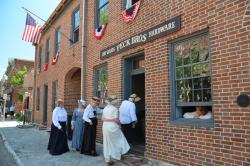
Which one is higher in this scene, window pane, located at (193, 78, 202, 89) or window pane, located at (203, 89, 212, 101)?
window pane, located at (193, 78, 202, 89)

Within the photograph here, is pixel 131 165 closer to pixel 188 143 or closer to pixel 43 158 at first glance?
pixel 188 143

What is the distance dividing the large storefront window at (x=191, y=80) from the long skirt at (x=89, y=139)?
3.13 meters

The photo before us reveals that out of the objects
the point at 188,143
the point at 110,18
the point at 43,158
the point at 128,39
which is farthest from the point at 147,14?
the point at 43,158

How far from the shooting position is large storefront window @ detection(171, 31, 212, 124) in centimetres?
601

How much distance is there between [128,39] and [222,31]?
11.7ft

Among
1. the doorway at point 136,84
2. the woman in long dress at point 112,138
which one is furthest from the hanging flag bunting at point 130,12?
the woman in long dress at point 112,138

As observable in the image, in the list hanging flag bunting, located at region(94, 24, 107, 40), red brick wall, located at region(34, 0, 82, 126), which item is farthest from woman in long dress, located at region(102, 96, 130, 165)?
red brick wall, located at region(34, 0, 82, 126)

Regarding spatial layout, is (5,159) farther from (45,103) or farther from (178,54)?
(45,103)

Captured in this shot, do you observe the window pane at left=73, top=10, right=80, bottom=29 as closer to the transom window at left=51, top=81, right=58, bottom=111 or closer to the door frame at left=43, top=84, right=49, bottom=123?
the transom window at left=51, top=81, right=58, bottom=111

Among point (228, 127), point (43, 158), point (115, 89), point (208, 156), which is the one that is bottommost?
point (43, 158)

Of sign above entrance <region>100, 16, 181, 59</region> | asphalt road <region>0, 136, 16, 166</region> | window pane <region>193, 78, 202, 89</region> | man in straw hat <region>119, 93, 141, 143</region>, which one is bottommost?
asphalt road <region>0, 136, 16, 166</region>

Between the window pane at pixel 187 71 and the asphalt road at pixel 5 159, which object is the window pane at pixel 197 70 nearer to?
the window pane at pixel 187 71

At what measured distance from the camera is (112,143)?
735 cm

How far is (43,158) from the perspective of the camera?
8648 millimetres
